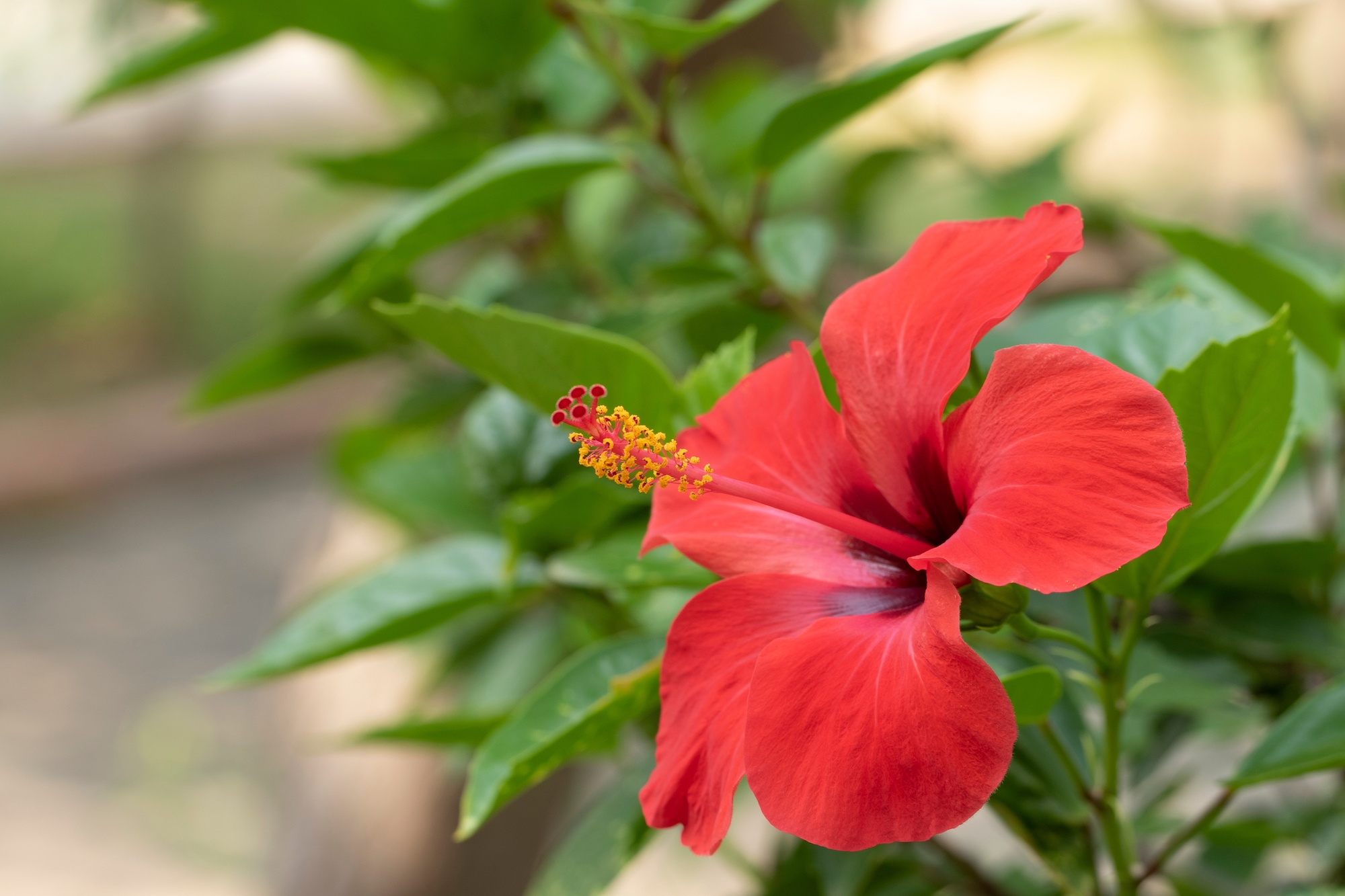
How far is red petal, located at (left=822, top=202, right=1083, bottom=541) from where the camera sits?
346 millimetres

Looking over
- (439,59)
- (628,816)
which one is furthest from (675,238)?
(628,816)

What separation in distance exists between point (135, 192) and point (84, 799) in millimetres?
3704

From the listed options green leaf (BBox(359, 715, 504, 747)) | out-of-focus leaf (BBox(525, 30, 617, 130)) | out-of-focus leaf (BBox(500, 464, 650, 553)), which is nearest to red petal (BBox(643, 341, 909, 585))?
out-of-focus leaf (BBox(500, 464, 650, 553))

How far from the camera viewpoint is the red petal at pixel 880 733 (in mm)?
311

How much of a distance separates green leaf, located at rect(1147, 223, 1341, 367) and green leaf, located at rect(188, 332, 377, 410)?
661 millimetres

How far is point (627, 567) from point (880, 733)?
8.8 inches

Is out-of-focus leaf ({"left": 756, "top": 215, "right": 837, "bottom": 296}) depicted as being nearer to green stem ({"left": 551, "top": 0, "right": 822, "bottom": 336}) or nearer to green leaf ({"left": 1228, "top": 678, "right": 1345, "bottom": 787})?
green stem ({"left": 551, "top": 0, "right": 822, "bottom": 336})

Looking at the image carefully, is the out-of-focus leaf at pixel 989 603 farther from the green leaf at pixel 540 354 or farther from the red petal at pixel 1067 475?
the green leaf at pixel 540 354

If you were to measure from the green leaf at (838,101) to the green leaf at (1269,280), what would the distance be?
0.45ft

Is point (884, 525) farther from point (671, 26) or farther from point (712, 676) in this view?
point (671, 26)

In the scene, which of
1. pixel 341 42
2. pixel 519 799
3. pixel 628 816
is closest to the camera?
pixel 628 816

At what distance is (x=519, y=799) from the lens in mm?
1468

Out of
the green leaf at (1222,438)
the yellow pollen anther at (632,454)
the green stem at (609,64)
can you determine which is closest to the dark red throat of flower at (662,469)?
the yellow pollen anther at (632,454)

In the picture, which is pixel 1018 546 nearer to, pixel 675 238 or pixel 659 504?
pixel 659 504
